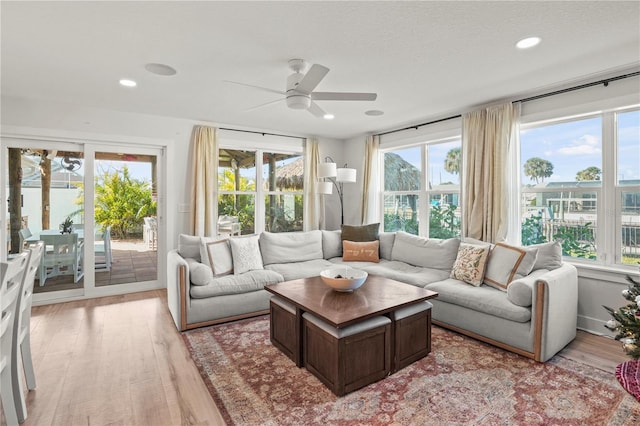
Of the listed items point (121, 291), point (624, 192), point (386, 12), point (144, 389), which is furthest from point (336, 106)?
point (121, 291)

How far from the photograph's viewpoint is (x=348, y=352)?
215cm

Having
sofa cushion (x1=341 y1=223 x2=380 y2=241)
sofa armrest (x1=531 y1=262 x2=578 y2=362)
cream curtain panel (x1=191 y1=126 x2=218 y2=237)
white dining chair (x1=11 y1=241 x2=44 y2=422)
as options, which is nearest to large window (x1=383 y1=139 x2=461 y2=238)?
sofa cushion (x1=341 y1=223 x2=380 y2=241)

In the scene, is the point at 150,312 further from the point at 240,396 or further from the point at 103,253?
the point at 240,396

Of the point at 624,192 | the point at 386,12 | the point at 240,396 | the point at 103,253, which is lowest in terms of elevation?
the point at 240,396

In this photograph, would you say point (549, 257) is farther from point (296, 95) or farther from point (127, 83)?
point (127, 83)

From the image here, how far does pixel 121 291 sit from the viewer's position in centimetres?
444

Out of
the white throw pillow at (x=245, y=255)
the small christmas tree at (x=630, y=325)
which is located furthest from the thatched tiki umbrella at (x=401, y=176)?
the small christmas tree at (x=630, y=325)

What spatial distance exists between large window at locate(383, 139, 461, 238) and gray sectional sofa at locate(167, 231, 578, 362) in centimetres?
70

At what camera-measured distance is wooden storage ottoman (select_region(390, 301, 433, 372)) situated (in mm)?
2430

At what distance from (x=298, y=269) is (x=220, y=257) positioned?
943mm

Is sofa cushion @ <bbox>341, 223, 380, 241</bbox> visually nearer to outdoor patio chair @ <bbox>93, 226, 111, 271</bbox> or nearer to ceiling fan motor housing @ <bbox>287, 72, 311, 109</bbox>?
ceiling fan motor housing @ <bbox>287, 72, 311, 109</bbox>

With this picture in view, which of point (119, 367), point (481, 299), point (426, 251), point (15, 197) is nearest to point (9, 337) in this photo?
point (119, 367)

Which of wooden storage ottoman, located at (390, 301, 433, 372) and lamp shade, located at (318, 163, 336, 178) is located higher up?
lamp shade, located at (318, 163, 336, 178)

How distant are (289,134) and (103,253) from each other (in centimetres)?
329
